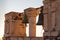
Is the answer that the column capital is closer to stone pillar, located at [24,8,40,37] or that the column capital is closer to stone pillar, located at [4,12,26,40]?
stone pillar, located at [24,8,40,37]

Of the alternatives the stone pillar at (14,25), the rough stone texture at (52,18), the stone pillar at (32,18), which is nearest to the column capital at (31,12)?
the stone pillar at (32,18)

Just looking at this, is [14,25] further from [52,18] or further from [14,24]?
[52,18]

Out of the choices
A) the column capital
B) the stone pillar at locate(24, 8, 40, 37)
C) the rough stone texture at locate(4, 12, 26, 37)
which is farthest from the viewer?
the rough stone texture at locate(4, 12, 26, 37)

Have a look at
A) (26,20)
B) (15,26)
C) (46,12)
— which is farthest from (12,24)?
(46,12)

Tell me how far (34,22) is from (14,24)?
1.59 meters

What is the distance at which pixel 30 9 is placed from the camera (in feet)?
42.7

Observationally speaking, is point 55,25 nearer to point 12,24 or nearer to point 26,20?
point 26,20

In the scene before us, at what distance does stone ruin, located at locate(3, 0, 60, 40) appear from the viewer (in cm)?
991

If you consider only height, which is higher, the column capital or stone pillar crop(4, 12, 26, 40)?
the column capital

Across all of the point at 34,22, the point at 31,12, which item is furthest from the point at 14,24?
the point at 31,12

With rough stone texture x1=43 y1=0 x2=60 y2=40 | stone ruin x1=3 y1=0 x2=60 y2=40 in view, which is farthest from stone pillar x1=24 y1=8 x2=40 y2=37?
rough stone texture x1=43 y1=0 x2=60 y2=40

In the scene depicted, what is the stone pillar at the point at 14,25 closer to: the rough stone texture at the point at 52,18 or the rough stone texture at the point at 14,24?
the rough stone texture at the point at 14,24

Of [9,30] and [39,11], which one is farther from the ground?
[39,11]

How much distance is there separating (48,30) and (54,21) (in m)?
0.48
